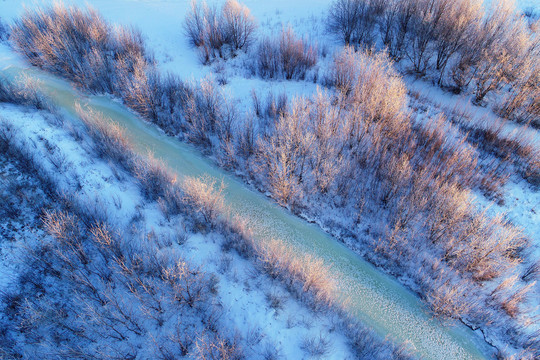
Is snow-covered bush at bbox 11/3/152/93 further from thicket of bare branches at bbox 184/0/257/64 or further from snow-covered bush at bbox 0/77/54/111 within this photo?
thicket of bare branches at bbox 184/0/257/64

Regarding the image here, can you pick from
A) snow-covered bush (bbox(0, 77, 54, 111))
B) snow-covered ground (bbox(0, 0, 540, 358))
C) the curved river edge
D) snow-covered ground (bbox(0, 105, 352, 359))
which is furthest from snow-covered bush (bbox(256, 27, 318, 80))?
snow-covered bush (bbox(0, 77, 54, 111))

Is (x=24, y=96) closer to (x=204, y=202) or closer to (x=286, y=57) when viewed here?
(x=204, y=202)

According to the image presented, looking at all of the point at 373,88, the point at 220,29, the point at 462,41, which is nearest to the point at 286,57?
the point at 220,29

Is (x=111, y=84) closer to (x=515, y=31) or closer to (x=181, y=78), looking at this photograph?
(x=181, y=78)

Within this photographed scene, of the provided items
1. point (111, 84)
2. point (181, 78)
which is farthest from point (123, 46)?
point (181, 78)

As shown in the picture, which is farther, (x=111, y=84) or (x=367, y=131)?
(x=111, y=84)

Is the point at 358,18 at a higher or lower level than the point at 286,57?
higher

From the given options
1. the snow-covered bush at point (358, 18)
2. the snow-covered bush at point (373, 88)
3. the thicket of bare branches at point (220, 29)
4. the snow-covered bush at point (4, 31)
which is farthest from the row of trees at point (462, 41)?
the snow-covered bush at point (4, 31)
